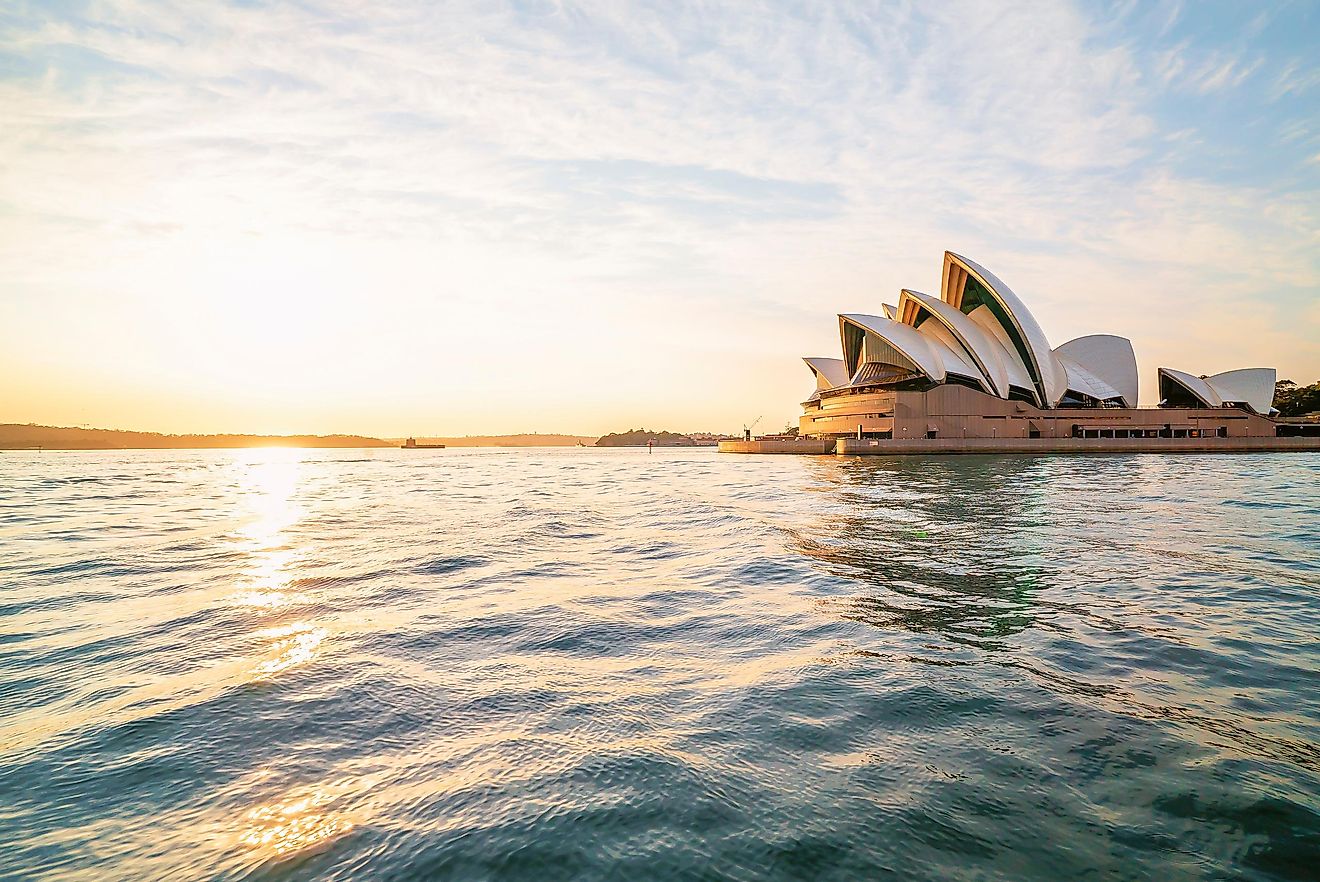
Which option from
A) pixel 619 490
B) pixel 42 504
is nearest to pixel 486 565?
pixel 619 490

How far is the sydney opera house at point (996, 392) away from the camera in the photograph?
57281mm

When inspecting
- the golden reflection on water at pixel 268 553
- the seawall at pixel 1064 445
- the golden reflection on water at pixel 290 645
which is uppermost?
the seawall at pixel 1064 445

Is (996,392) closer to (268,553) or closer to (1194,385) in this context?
(1194,385)

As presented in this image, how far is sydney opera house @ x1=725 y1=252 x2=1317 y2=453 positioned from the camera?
57.3 metres

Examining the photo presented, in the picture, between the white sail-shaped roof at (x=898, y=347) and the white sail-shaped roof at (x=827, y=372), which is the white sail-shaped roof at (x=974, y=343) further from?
the white sail-shaped roof at (x=827, y=372)

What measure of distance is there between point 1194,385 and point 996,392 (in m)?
26.9

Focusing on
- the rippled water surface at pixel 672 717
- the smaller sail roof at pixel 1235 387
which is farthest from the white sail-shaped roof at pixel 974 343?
the rippled water surface at pixel 672 717

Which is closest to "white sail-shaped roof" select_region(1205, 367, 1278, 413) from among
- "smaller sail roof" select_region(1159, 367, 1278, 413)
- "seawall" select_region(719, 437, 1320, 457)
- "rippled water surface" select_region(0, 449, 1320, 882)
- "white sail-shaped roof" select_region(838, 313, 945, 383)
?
"smaller sail roof" select_region(1159, 367, 1278, 413)

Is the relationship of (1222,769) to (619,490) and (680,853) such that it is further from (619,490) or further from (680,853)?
(619,490)

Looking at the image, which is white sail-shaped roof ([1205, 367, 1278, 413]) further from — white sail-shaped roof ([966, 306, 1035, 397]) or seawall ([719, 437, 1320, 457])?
white sail-shaped roof ([966, 306, 1035, 397])

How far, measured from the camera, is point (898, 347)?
56688 millimetres

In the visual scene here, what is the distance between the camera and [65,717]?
164 inches

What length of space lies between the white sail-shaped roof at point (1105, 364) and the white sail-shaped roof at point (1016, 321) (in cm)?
538

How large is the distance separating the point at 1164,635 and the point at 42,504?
29.2m
